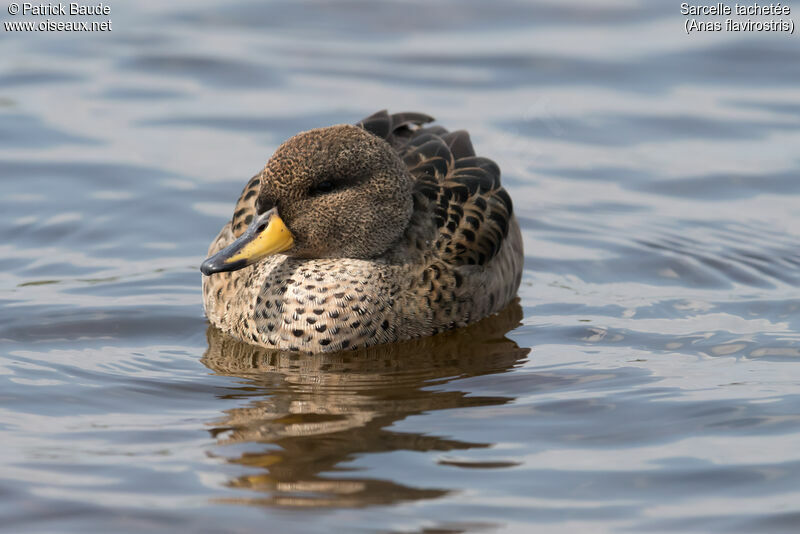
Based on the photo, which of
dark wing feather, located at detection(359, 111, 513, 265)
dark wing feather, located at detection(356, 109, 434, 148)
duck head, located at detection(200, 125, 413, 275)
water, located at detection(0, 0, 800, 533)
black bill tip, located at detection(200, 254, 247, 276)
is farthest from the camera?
dark wing feather, located at detection(356, 109, 434, 148)

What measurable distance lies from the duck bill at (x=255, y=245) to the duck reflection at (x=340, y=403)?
0.58 meters

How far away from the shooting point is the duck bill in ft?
23.8

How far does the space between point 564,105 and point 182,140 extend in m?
3.44

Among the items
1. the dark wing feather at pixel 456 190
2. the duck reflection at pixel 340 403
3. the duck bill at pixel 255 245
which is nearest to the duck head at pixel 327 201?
the duck bill at pixel 255 245

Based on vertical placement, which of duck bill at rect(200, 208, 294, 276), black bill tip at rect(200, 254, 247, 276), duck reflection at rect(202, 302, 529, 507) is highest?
duck bill at rect(200, 208, 294, 276)

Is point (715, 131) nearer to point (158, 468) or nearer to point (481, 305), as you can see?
point (481, 305)

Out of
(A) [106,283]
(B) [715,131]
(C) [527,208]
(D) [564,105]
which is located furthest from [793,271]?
(A) [106,283]

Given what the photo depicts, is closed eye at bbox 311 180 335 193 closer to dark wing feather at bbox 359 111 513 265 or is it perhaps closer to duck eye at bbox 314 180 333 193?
duck eye at bbox 314 180 333 193

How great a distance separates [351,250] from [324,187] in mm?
455

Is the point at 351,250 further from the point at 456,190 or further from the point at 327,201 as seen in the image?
the point at 456,190

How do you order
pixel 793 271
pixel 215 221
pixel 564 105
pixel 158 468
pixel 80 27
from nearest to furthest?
pixel 158 468 < pixel 793 271 < pixel 215 221 < pixel 564 105 < pixel 80 27

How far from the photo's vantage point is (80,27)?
1380cm

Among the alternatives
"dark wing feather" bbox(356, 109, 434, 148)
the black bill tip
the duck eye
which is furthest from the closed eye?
"dark wing feather" bbox(356, 109, 434, 148)

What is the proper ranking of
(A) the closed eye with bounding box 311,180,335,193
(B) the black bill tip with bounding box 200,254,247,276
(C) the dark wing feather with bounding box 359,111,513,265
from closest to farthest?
(B) the black bill tip with bounding box 200,254,247,276 < (A) the closed eye with bounding box 311,180,335,193 < (C) the dark wing feather with bounding box 359,111,513,265
